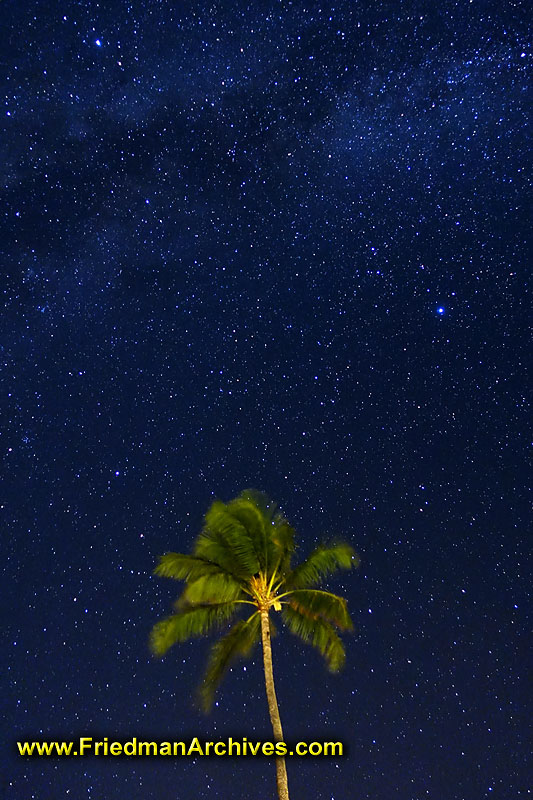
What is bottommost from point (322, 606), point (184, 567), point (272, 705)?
point (272, 705)

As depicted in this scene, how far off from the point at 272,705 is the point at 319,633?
2118 mm

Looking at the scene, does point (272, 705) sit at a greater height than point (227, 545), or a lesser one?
lesser

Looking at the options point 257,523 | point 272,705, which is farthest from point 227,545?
point 272,705

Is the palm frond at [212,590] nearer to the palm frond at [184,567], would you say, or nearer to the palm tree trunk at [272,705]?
the palm frond at [184,567]

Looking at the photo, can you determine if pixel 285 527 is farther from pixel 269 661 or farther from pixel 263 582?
pixel 269 661

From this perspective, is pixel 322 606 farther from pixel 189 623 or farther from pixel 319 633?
pixel 189 623

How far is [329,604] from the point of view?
19.5 m

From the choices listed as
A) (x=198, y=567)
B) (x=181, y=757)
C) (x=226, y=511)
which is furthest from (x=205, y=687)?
(x=226, y=511)

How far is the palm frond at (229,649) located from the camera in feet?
62.0

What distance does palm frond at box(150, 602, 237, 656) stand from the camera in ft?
62.1

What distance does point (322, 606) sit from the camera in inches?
770

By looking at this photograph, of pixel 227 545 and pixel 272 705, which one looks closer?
pixel 272 705

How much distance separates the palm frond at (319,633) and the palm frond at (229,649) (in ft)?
2.99

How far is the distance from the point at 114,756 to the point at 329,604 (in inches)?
271
